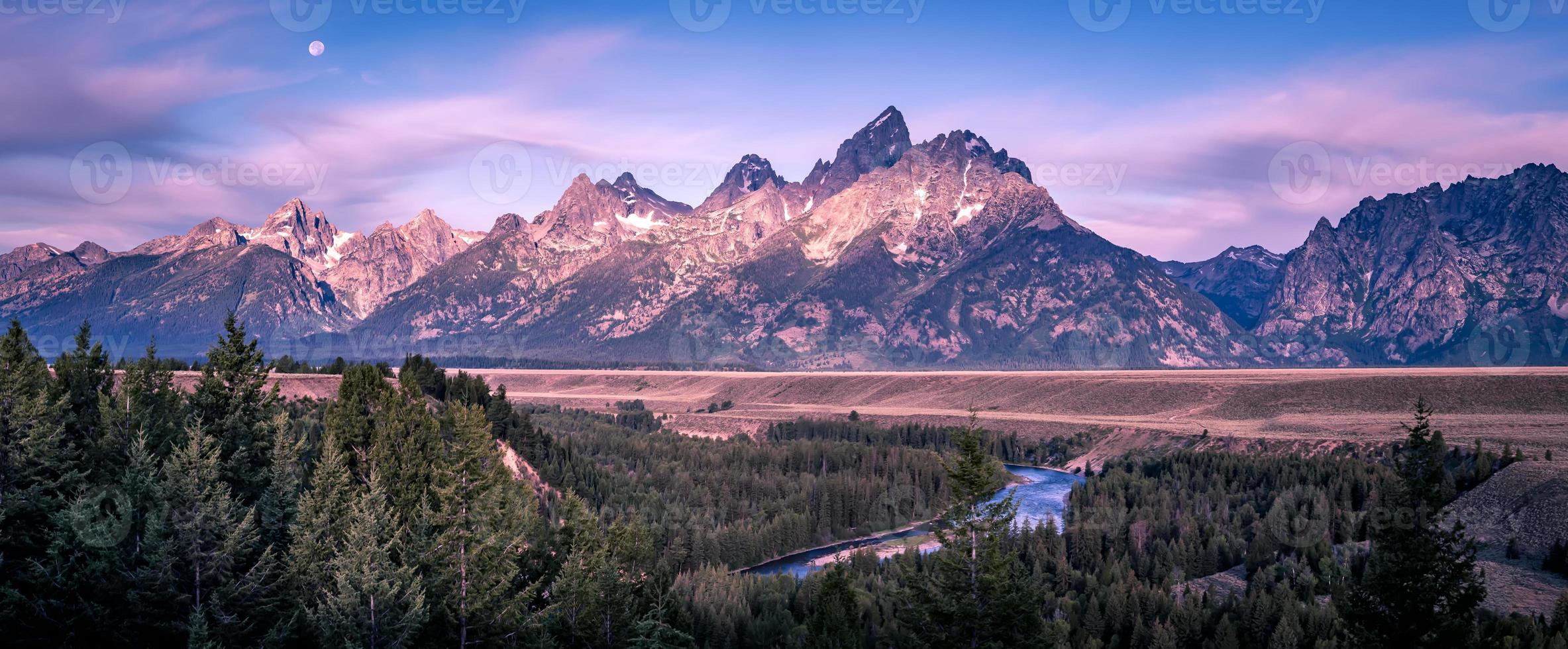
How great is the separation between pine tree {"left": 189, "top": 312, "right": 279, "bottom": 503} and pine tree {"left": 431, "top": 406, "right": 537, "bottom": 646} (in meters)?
10.5

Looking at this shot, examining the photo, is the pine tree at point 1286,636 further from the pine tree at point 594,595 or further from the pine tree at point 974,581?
→ the pine tree at point 594,595

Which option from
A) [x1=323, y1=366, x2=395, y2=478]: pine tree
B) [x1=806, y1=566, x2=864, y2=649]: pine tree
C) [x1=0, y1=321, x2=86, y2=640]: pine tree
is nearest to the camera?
[x1=0, y1=321, x2=86, y2=640]: pine tree

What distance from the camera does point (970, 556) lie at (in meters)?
34.1

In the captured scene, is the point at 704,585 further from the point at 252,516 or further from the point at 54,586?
the point at 54,586

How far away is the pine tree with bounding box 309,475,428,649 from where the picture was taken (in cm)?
3678

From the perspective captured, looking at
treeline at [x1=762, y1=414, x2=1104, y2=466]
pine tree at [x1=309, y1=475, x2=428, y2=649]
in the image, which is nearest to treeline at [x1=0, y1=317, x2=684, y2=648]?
pine tree at [x1=309, y1=475, x2=428, y2=649]

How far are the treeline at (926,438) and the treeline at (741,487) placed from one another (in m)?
7.55

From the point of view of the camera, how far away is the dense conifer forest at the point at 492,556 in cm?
3394

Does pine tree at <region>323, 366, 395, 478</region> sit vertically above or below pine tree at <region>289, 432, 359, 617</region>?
above

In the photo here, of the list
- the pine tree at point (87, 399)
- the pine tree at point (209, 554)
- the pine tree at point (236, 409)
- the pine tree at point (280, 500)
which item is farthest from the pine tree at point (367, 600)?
the pine tree at point (87, 399)

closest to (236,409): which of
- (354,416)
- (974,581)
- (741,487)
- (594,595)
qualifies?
(354,416)

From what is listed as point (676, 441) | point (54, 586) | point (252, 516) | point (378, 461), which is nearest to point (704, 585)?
point (378, 461)

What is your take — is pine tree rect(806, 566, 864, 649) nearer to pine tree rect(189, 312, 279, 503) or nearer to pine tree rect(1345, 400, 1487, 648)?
pine tree rect(1345, 400, 1487, 648)

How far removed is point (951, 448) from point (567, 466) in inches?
2646
